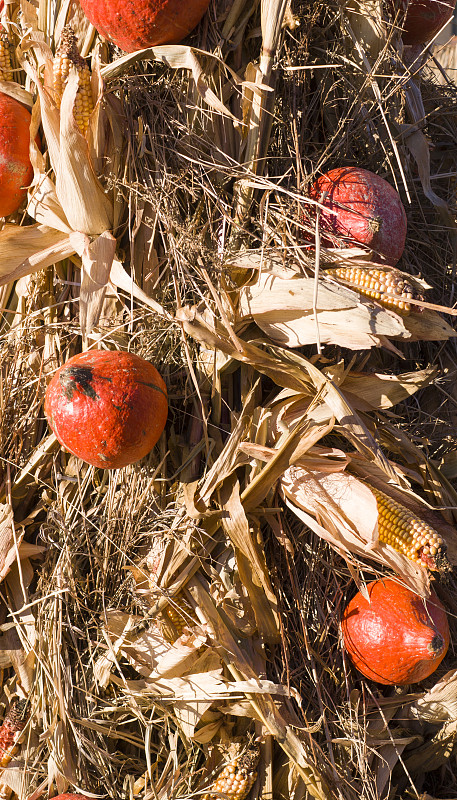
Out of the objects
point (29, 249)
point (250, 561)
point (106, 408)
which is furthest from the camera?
point (29, 249)

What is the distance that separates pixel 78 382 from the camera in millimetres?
1116

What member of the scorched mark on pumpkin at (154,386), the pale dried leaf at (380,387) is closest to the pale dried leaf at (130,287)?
the scorched mark on pumpkin at (154,386)

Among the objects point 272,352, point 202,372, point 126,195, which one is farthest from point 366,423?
point 126,195

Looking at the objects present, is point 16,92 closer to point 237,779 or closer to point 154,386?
point 154,386

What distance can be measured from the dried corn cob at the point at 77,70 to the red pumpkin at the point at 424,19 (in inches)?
34.2

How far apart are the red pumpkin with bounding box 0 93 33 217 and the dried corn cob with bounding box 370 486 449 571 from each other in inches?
40.1

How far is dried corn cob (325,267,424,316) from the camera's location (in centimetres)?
114

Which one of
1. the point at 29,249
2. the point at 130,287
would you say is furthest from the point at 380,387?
the point at 29,249

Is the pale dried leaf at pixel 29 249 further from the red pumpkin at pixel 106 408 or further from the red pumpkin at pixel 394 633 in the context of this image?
the red pumpkin at pixel 394 633

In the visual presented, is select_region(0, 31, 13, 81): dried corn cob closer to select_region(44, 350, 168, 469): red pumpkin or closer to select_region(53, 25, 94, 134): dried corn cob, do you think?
select_region(53, 25, 94, 134): dried corn cob

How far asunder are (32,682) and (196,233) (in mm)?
1042

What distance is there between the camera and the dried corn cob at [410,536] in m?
1.11

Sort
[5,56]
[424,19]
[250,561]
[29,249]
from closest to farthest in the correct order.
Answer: [250,561] < [29,249] < [5,56] < [424,19]

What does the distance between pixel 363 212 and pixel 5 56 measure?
0.91 metres
